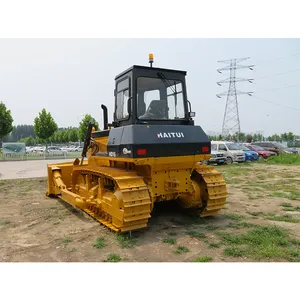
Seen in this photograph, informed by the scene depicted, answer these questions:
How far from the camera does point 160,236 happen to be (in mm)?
5191

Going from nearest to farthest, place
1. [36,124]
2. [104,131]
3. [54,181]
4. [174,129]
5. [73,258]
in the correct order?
[73,258] < [174,129] < [104,131] < [54,181] < [36,124]

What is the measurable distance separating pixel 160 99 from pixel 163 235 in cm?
262

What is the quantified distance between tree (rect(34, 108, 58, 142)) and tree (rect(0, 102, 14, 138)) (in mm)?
5457

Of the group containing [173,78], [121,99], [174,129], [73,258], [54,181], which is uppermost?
[173,78]

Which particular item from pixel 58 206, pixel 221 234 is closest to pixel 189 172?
pixel 221 234

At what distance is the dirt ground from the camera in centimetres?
432

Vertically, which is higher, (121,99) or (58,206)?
(121,99)

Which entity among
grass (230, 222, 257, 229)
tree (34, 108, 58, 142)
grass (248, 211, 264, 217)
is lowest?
grass (248, 211, 264, 217)

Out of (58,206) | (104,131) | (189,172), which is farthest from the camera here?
(58,206)

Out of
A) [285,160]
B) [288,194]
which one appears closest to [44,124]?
[285,160]

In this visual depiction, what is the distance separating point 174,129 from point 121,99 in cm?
134

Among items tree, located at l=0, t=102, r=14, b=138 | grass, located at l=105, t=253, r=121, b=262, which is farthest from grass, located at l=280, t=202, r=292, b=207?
tree, located at l=0, t=102, r=14, b=138

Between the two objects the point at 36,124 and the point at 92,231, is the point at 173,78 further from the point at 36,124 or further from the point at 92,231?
the point at 36,124

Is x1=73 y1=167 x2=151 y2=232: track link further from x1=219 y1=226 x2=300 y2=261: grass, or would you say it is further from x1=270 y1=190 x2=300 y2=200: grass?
x1=270 y1=190 x2=300 y2=200: grass
